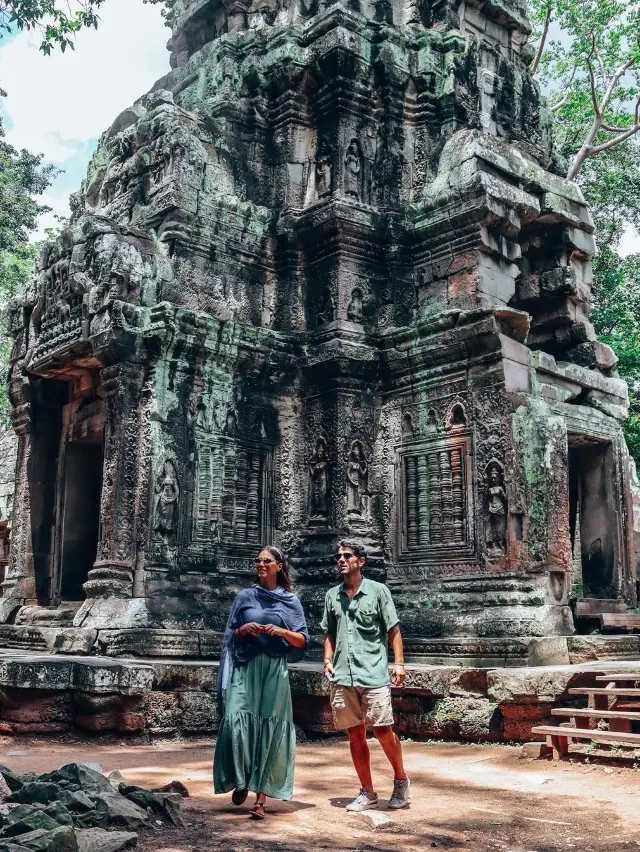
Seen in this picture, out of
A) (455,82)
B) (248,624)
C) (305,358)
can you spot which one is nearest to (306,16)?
(455,82)

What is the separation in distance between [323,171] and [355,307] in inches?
75.9

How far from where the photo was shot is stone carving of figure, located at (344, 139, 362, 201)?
11117 millimetres

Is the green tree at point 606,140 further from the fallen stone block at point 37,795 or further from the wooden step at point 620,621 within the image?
the fallen stone block at point 37,795

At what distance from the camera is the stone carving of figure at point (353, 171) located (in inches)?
438

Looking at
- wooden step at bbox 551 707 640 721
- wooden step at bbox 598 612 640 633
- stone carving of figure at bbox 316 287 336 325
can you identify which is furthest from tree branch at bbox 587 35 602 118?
wooden step at bbox 551 707 640 721

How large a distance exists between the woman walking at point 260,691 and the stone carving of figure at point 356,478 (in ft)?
15.0

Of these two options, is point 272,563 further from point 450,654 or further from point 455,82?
point 455,82

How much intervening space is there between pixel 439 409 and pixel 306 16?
19.9ft

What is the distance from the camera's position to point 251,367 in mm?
10633

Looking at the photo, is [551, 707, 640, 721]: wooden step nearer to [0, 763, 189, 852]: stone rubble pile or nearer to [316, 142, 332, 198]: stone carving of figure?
[0, 763, 189, 852]: stone rubble pile

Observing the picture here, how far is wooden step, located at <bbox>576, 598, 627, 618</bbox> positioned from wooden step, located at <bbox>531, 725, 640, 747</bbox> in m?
2.78

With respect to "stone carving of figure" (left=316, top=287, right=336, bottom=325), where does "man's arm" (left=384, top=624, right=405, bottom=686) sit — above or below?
below

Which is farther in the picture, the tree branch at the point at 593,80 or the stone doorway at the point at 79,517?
the tree branch at the point at 593,80

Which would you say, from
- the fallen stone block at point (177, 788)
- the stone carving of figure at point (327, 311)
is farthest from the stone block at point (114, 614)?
the stone carving of figure at point (327, 311)
